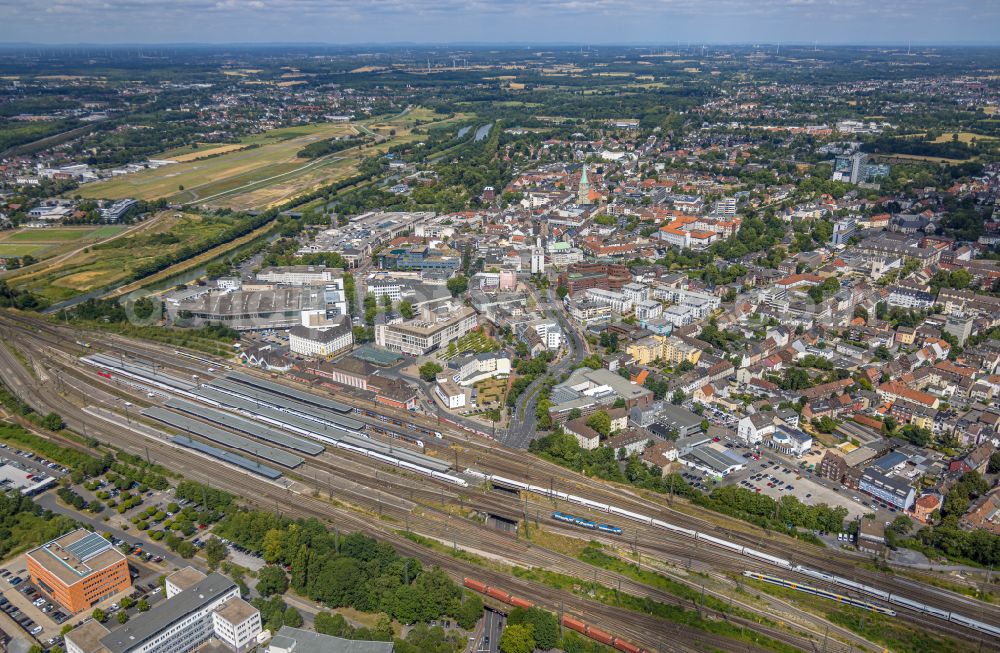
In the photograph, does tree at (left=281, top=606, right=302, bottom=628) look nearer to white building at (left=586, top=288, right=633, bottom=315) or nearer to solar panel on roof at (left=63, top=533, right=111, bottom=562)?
solar panel on roof at (left=63, top=533, right=111, bottom=562)

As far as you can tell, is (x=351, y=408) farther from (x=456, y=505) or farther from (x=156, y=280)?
(x=156, y=280)

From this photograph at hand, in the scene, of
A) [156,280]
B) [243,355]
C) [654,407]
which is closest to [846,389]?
[654,407]

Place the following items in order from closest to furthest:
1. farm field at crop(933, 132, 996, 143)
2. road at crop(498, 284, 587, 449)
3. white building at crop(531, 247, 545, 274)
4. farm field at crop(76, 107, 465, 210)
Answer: road at crop(498, 284, 587, 449), white building at crop(531, 247, 545, 274), farm field at crop(76, 107, 465, 210), farm field at crop(933, 132, 996, 143)

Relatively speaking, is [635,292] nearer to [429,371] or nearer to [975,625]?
[429,371]

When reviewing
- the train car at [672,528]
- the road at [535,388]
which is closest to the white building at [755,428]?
the train car at [672,528]

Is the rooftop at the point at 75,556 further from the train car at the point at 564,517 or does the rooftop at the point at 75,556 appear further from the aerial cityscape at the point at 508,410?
the train car at the point at 564,517

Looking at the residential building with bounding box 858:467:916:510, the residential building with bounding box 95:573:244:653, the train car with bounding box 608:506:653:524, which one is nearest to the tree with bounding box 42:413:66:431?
the residential building with bounding box 95:573:244:653
